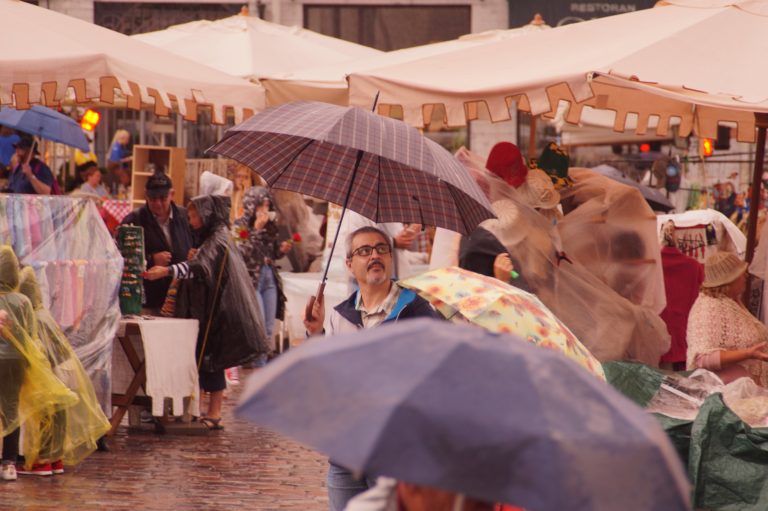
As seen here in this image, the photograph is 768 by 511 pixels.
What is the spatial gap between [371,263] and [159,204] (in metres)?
5.69

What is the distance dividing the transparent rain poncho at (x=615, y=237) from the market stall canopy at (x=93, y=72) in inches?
118

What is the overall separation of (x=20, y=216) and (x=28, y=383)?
147 centimetres

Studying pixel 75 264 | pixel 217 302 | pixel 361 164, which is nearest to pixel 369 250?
pixel 361 164

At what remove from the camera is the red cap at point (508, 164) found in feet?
28.2

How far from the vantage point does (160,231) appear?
450 inches

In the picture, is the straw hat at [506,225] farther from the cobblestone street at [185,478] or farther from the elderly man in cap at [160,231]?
the elderly man in cap at [160,231]

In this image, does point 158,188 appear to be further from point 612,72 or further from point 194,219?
point 612,72

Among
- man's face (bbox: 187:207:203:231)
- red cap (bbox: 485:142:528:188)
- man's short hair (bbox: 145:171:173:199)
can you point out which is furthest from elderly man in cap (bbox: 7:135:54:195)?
red cap (bbox: 485:142:528:188)

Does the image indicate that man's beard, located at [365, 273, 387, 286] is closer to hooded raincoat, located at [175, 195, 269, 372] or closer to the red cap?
the red cap

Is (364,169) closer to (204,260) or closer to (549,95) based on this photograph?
(549,95)

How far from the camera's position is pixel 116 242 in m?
10.9

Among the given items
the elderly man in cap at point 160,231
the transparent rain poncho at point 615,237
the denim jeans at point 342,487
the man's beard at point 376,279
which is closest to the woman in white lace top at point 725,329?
the transparent rain poncho at point 615,237

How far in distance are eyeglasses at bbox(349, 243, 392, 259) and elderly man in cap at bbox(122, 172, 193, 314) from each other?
538 cm

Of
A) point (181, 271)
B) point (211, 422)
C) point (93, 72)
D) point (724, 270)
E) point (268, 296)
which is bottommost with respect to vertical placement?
point (211, 422)
